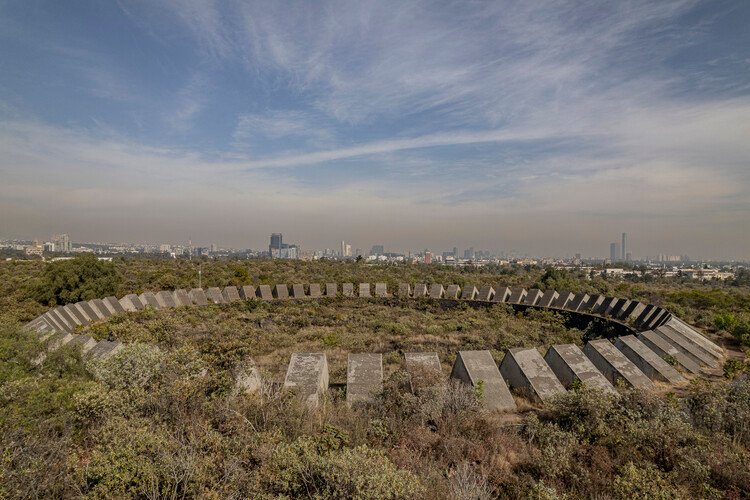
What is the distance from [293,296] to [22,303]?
1265 cm

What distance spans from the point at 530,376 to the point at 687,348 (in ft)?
19.2

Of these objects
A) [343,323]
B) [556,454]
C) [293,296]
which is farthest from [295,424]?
[293,296]

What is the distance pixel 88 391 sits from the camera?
5414 mm

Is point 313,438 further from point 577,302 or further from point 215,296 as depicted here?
point 215,296

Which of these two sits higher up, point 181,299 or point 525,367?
point 525,367

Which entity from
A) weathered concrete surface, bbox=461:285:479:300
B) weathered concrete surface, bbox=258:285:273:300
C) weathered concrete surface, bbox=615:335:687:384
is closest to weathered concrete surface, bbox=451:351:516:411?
weathered concrete surface, bbox=615:335:687:384

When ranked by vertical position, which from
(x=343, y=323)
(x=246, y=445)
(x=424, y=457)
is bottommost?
(x=343, y=323)

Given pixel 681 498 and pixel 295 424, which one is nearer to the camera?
pixel 681 498

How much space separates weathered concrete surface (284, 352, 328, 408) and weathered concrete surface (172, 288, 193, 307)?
15.0 m

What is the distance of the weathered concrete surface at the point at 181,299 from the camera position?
2089 centimetres

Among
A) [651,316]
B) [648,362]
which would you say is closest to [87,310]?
[648,362]

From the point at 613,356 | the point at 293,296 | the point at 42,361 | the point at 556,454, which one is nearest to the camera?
the point at 556,454

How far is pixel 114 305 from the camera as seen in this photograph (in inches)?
708

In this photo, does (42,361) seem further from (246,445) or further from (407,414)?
(407,414)
